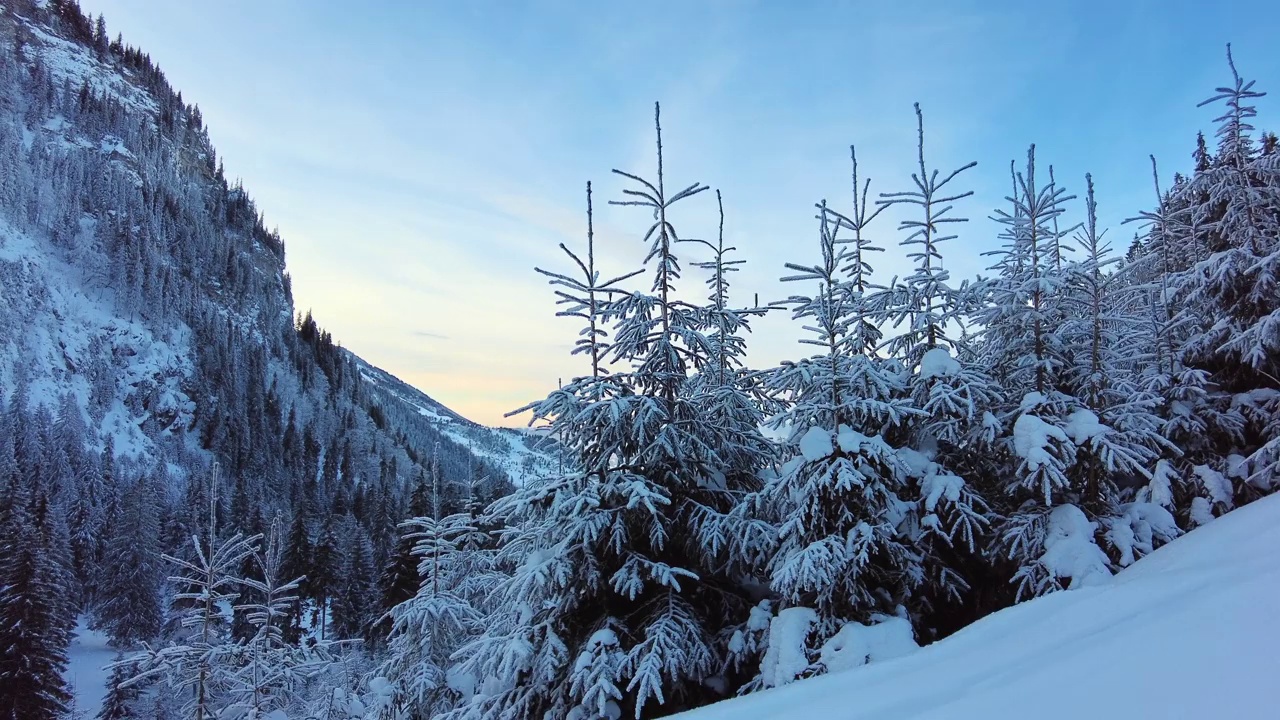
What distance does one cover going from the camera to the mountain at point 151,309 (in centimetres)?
9369

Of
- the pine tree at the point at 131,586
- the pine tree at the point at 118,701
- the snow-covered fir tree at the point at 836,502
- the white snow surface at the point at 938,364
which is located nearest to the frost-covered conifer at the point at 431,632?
the snow-covered fir tree at the point at 836,502

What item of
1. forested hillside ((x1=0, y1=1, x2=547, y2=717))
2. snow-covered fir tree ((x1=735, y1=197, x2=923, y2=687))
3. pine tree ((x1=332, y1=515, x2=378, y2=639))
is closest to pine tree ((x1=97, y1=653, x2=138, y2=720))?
forested hillside ((x1=0, y1=1, x2=547, y2=717))

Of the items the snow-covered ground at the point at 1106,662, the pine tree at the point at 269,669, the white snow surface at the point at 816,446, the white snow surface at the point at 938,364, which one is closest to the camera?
the snow-covered ground at the point at 1106,662

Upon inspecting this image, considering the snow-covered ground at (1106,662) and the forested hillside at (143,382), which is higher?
the forested hillside at (143,382)

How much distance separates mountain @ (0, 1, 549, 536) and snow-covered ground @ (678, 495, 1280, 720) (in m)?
66.8

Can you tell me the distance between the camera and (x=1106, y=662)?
9.32 feet

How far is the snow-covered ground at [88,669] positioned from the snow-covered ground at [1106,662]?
45.0 meters

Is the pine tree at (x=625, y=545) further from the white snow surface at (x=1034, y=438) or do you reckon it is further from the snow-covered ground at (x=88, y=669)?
the snow-covered ground at (x=88, y=669)

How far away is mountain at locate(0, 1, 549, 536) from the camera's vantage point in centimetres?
9369

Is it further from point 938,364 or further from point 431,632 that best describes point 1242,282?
point 431,632

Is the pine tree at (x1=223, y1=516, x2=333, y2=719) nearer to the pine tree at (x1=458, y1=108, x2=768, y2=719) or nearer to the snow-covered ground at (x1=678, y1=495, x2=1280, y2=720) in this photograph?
the pine tree at (x1=458, y1=108, x2=768, y2=719)

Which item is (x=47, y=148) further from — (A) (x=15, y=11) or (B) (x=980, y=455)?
(B) (x=980, y=455)

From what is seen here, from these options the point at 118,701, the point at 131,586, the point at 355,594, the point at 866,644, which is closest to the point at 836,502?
the point at 866,644

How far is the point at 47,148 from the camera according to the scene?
11881 cm
